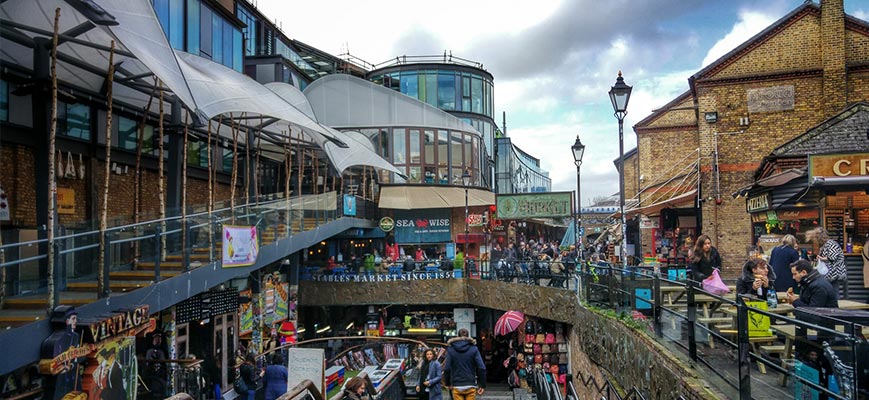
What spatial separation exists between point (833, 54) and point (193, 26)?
2189cm

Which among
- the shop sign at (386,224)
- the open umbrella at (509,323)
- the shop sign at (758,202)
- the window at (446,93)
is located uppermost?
the window at (446,93)

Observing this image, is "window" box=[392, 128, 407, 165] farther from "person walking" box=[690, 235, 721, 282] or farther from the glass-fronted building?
"person walking" box=[690, 235, 721, 282]

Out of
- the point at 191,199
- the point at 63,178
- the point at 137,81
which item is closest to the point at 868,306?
the point at 137,81

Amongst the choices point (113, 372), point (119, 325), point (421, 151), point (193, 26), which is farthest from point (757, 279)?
point (421, 151)

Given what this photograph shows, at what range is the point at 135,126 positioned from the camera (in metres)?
16.1

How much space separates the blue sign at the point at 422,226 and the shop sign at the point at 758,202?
51.6 ft

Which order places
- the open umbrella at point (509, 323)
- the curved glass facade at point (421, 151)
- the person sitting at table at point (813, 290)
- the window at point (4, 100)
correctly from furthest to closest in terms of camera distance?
1. the curved glass facade at point (421, 151)
2. the open umbrella at point (509, 323)
3. the window at point (4, 100)
4. the person sitting at table at point (813, 290)

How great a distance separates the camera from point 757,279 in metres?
7.57

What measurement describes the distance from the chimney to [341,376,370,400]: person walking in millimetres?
20007

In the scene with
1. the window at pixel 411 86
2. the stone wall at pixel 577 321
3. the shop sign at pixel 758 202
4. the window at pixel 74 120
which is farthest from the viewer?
the window at pixel 411 86

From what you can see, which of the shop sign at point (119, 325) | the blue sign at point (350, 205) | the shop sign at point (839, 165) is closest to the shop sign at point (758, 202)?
the shop sign at point (839, 165)

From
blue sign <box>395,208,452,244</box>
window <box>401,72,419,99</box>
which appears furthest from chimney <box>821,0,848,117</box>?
window <box>401,72,419,99</box>

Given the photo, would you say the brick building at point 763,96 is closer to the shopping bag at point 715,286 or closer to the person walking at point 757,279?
the shopping bag at point 715,286

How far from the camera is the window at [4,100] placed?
11.5 m
